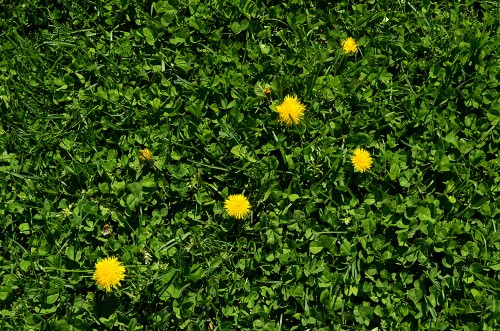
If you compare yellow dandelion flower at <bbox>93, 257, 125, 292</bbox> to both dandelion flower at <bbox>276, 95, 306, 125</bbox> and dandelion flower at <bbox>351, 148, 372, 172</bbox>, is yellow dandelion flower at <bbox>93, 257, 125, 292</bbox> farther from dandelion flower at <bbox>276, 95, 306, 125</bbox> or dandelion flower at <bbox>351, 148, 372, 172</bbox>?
dandelion flower at <bbox>351, 148, 372, 172</bbox>

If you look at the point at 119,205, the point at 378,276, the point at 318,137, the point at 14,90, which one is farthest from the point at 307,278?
the point at 14,90

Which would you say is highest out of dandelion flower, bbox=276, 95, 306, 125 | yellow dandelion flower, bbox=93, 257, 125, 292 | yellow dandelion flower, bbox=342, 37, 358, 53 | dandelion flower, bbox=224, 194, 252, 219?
yellow dandelion flower, bbox=342, 37, 358, 53

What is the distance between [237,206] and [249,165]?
247 millimetres

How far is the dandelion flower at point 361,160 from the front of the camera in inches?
121

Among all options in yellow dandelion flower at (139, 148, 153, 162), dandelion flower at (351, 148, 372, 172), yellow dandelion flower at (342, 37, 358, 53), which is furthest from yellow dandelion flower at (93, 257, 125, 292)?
yellow dandelion flower at (342, 37, 358, 53)

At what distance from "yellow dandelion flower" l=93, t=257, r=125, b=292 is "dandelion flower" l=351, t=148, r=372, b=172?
1.20 m

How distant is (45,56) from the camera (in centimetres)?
342

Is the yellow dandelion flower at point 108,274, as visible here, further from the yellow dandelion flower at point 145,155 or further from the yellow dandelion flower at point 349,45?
the yellow dandelion flower at point 349,45

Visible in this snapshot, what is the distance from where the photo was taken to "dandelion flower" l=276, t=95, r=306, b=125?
3.16m

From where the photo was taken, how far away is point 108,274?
9.51 feet

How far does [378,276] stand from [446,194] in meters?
0.53

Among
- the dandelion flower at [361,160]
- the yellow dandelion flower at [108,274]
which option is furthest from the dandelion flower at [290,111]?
the yellow dandelion flower at [108,274]

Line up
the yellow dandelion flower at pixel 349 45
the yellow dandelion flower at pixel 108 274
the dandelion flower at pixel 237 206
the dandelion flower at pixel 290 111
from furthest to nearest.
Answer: the yellow dandelion flower at pixel 349 45 → the dandelion flower at pixel 290 111 → the dandelion flower at pixel 237 206 → the yellow dandelion flower at pixel 108 274

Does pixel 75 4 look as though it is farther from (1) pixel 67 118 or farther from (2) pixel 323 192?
(2) pixel 323 192
